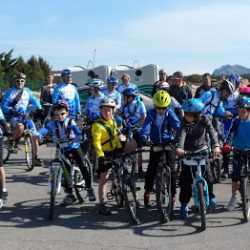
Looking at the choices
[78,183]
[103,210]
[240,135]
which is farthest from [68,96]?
[240,135]

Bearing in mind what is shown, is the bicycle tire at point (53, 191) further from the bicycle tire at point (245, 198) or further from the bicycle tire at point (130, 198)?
the bicycle tire at point (245, 198)

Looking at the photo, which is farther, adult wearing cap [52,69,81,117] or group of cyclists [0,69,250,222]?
adult wearing cap [52,69,81,117]

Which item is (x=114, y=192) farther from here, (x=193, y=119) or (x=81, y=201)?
(x=193, y=119)

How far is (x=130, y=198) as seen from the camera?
257 inches

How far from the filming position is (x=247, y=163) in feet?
22.3

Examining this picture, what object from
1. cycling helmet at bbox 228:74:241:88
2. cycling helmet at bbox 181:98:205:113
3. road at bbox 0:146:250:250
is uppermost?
cycling helmet at bbox 228:74:241:88

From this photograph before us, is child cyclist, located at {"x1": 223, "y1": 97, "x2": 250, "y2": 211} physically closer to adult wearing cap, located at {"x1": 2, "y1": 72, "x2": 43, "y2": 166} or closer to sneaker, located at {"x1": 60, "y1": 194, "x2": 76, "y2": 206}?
sneaker, located at {"x1": 60, "y1": 194, "x2": 76, "y2": 206}

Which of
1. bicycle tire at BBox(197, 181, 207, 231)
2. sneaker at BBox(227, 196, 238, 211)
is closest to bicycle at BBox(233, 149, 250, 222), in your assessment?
sneaker at BBox(227, 196, 238, 211)

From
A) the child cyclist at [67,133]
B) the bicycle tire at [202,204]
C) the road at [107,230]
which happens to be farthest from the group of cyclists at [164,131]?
the bicycle tire at [202,204]

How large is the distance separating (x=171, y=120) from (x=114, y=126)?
2.88 feet

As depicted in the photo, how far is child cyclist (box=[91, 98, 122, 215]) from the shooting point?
22.9 ft

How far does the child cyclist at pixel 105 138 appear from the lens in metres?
6.97

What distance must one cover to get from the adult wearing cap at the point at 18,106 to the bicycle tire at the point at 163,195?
4.58 metres

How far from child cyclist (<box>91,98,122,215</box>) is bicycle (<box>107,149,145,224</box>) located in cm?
15
